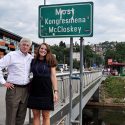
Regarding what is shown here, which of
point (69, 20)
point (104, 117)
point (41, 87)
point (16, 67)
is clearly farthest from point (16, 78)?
point (104, 117)

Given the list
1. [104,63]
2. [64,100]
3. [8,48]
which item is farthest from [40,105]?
[104,63]

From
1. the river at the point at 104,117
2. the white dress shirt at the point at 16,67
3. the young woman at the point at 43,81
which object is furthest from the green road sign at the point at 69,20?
the river at the point at 104,117

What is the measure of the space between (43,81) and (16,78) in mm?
435

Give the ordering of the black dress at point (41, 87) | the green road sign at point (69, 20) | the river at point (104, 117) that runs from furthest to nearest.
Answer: the river at point (104, 117) → the green road sign at point (69, 20) → the black dress at point (41, 87)

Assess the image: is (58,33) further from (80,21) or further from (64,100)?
(64,100)

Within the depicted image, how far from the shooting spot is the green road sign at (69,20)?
7.28 m

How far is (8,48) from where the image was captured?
84.2 metres

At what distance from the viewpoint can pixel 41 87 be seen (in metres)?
6.72

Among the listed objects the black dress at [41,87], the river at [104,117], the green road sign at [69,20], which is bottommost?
the river at [104,117]

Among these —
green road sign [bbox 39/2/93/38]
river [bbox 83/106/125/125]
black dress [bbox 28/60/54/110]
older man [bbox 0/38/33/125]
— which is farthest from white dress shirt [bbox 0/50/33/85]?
river [bbox 83/106/125/125]

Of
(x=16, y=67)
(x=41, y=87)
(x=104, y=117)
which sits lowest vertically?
(x=104, y=117)

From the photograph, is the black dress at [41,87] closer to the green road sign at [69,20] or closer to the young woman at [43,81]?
the young woman at [43,81]

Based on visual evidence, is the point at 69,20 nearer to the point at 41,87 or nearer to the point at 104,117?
the point at 41,87

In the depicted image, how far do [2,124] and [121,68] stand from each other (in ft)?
310
